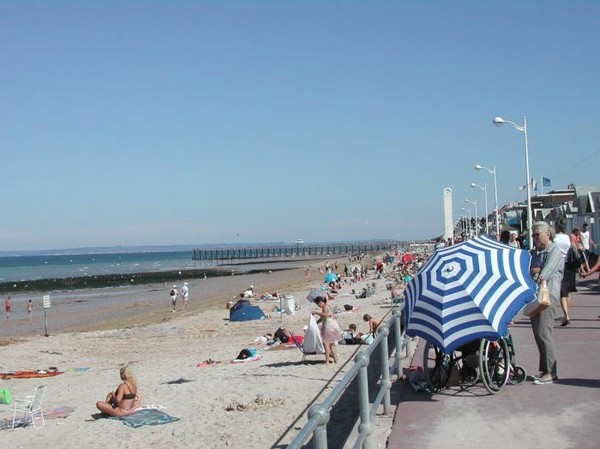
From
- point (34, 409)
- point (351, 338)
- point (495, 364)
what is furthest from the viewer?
point (351, 338)

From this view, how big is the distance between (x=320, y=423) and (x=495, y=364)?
3928 mm

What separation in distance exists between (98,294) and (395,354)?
5423cm

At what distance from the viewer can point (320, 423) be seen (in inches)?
135

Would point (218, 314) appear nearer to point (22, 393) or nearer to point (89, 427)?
point (22, 393)

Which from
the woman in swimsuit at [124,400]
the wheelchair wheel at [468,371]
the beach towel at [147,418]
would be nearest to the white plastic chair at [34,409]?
the woman in swimsuit at [124,400]

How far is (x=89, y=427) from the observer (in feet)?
33.5

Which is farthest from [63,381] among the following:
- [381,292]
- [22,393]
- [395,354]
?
[381,292]

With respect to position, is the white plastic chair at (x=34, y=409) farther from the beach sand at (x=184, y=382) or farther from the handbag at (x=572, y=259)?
the handbag at (x=572, y=259)

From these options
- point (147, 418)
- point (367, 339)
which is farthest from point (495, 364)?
point (367, 339)

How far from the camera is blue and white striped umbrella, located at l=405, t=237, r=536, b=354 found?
19.9 feet

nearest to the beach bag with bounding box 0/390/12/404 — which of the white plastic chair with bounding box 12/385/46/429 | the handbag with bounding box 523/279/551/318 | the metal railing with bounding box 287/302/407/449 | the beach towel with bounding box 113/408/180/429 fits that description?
the white plastic chair with bounding box 12/385/46/429

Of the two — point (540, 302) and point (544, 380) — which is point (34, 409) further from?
point (540, 302)

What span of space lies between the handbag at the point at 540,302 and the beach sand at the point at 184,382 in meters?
2.99

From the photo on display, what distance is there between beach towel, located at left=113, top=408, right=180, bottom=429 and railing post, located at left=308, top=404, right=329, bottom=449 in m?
6.89
